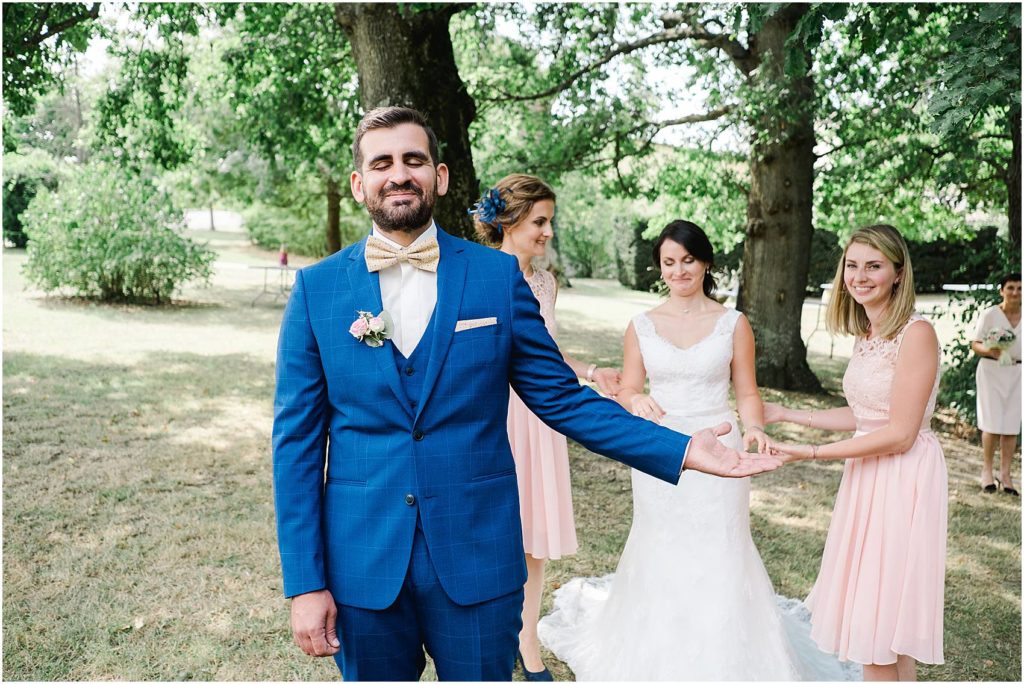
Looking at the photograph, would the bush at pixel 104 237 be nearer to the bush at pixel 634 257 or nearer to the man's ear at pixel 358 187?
the bush at pixel 634 257

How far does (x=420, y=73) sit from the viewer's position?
7188 mm

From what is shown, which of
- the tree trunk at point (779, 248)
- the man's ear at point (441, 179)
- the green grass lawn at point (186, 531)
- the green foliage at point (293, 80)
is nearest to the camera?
the man's ear at point (441, 179)

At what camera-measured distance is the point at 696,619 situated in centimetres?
386

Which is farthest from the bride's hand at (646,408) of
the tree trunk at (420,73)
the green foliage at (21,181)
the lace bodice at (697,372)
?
the green foliage at (21,181)

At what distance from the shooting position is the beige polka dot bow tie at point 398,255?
237 cm

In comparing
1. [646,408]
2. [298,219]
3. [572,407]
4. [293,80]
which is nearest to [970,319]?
[646,408]

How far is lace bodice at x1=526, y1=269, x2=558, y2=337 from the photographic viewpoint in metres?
4.16

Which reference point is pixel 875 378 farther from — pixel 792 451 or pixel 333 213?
pixel 333 213

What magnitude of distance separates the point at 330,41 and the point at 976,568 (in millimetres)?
8959

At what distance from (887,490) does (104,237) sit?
18116 mm

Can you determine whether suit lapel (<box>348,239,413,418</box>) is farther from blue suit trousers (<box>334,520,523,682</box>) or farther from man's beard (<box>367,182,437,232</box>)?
blue suit trousers (<box>334,520,523,682</box>)

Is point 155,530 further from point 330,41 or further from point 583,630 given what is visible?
point 330,41

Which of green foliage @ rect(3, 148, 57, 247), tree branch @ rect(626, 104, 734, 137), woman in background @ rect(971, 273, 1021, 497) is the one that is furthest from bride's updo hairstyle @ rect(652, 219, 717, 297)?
green foliage @ rect(3, 148, 57, 247)

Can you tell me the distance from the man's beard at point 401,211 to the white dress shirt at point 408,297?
0.05 metres
